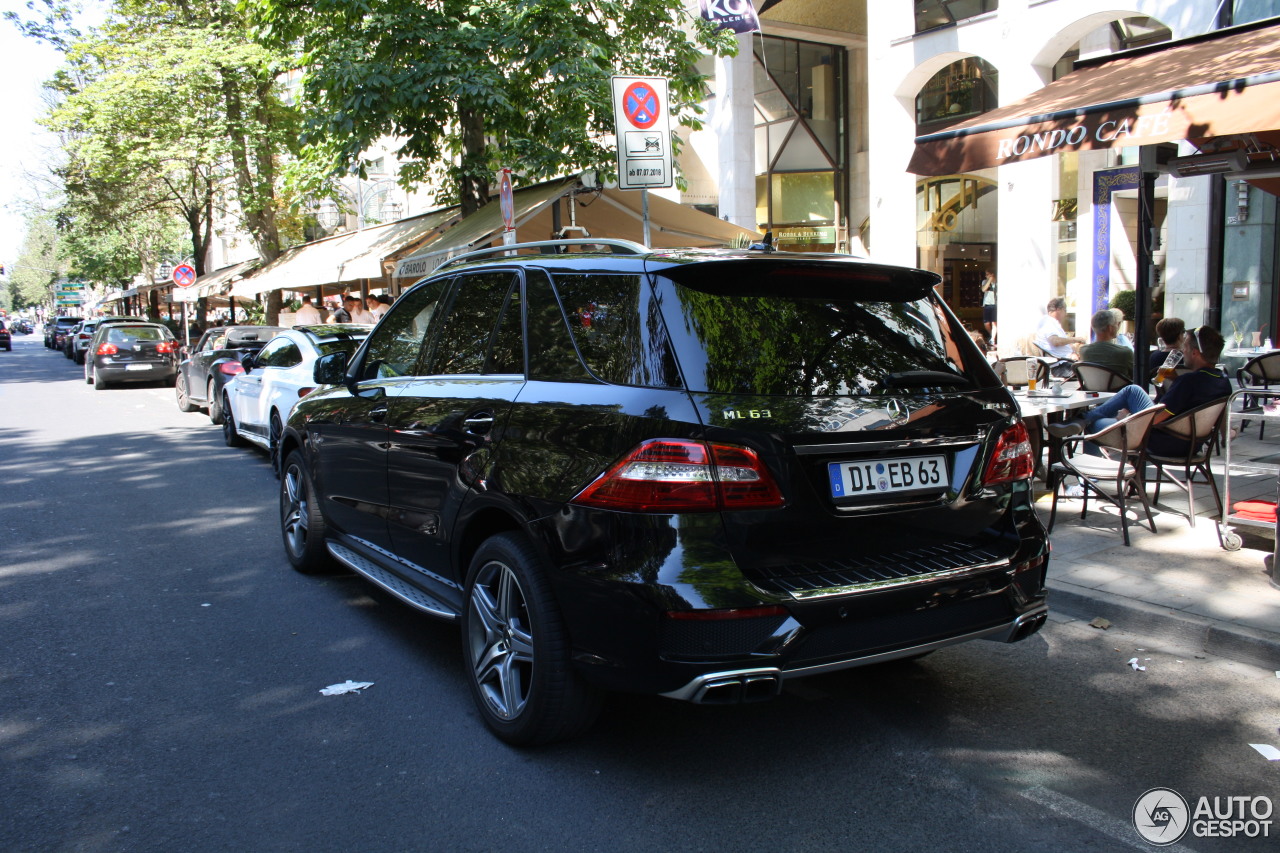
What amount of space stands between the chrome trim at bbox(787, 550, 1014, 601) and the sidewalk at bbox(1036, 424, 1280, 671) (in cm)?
186

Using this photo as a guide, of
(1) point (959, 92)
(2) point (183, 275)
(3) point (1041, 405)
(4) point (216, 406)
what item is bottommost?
(4) point (216, 406)

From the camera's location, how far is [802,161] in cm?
2484

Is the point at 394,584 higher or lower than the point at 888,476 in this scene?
lower

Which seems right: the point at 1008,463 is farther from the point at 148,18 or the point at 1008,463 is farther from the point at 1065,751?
the point at 148,18

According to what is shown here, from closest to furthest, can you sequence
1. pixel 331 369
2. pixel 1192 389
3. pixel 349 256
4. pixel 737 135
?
pixel 331 369
pixel 1192 389
pixel 737 135
pixel 349 256

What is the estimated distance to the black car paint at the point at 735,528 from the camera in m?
2.98

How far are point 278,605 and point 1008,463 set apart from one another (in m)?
4.02

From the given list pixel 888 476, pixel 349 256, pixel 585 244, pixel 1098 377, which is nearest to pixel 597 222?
pixel 349 256

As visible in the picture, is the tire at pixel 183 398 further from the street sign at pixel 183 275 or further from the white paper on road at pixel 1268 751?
the white paper on road at pixel 1268 751

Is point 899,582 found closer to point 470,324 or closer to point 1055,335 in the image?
point 470,324

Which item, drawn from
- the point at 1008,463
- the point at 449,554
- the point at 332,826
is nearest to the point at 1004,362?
the point at 1008,463

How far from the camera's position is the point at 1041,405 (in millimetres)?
6895

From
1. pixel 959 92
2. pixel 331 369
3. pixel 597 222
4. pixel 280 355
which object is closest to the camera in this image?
pixel 331 369

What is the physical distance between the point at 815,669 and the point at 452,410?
1912mm
